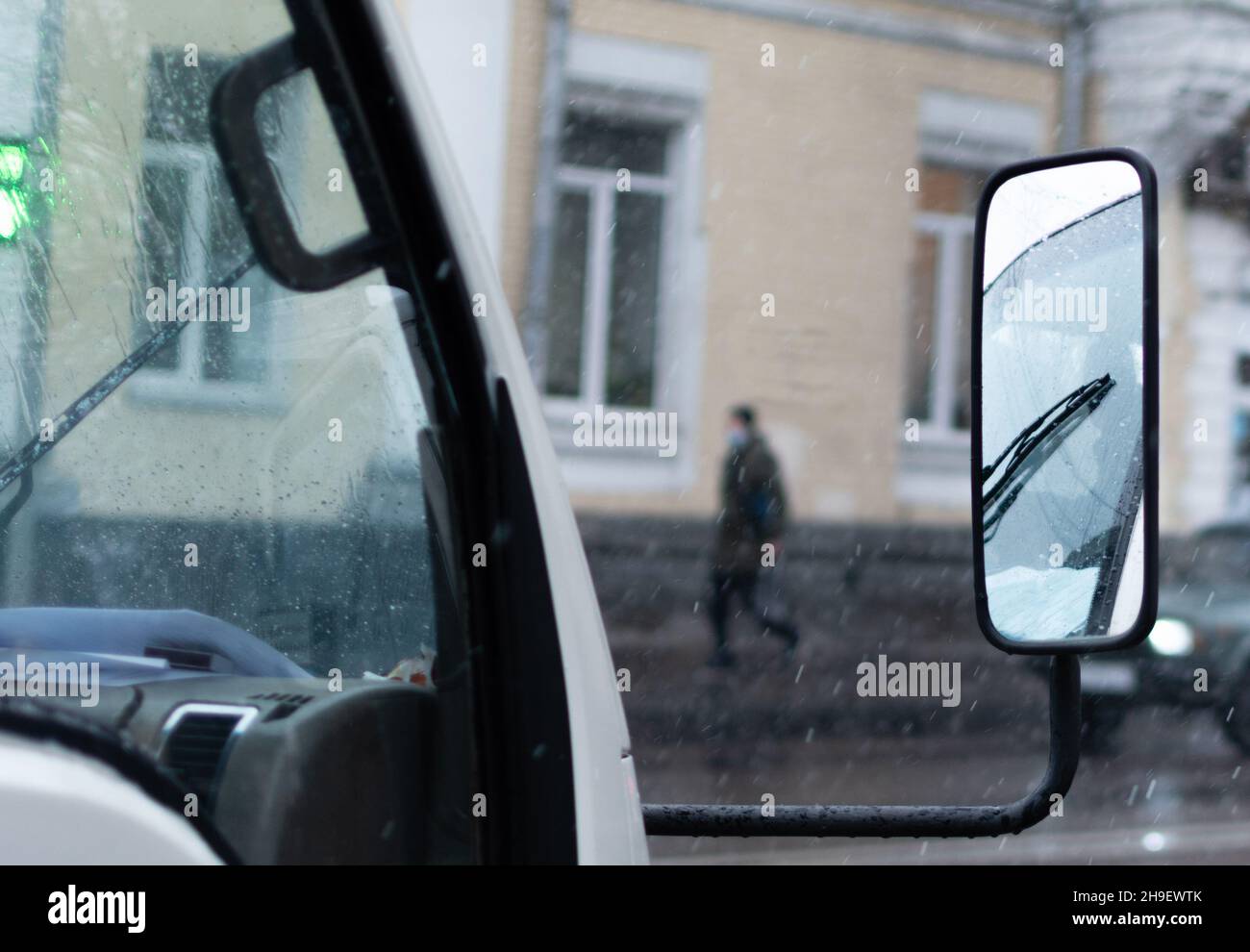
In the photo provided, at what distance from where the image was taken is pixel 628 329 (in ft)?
34.5

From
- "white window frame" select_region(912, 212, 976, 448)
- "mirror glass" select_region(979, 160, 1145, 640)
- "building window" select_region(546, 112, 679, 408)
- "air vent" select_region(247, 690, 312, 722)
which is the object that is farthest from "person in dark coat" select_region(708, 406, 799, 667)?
"air vent" select_region(247, 690, 312, 722)

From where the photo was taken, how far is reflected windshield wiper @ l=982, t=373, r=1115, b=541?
1228 mm

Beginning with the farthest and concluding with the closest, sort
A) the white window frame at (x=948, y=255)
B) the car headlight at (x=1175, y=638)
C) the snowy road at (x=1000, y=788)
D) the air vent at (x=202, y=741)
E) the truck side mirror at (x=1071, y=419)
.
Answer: the white window frame at (x=948, y=255)
the car headlight at (x=1175, y=638)
the snowy road at (x=1000, y=788)
the truck side mirror at (x=1071, y=419)
the air vent at (x=202, y=741)

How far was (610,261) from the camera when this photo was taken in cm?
1050

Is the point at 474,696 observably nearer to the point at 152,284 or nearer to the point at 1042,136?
the point at 152,284

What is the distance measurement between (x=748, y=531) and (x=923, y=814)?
8434mm

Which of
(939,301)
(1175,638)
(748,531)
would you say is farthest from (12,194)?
(939,301)

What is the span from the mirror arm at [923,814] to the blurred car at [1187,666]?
6647 millimetres

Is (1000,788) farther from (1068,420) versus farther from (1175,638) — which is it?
(1068,420)

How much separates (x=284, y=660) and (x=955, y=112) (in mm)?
11138

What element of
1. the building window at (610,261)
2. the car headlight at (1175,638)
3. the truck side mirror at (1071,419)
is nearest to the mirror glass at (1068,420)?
the truck side mirror at (1071,419)

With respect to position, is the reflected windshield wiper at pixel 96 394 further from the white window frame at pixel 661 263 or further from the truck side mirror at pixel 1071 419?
the white window frame at pixel 661 263

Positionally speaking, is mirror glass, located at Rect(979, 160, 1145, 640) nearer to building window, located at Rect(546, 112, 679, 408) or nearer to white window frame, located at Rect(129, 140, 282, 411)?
white window frame, located at Rect(129, 140, 282, 411)

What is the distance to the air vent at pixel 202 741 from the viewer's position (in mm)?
947
